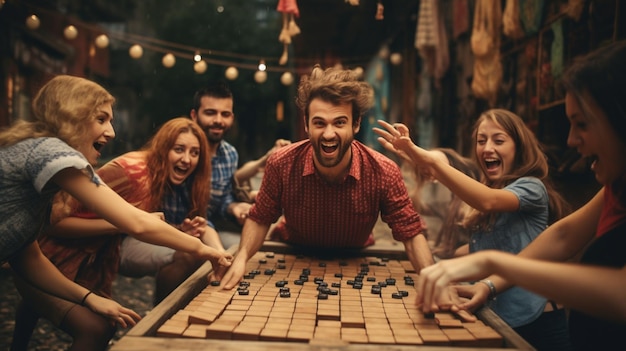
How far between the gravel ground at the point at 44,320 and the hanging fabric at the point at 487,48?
4741 mm

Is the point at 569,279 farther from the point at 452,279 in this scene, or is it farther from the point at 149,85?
the point at 149,85

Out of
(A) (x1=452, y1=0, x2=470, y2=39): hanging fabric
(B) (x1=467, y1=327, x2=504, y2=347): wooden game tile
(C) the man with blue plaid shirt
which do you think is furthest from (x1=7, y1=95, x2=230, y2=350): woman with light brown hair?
(A) (x1=452, y1=0, x2=470, y2=39): hanging fabric

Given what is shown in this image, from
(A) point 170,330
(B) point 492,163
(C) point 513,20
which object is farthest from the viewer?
(C) point 513,20

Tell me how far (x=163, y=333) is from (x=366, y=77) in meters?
16.2

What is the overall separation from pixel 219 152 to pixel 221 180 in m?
0.28

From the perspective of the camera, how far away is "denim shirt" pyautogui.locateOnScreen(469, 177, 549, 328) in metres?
3.24

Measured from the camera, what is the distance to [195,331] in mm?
2250

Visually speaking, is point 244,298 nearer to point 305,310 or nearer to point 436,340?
point 305,310

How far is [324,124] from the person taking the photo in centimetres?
344

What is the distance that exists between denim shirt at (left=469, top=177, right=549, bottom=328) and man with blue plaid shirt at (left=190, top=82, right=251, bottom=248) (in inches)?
105

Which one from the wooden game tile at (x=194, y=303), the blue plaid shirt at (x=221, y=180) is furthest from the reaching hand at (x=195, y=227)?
the blue plaid shirt at (x=221, y=180)

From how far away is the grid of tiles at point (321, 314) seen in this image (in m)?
2.21

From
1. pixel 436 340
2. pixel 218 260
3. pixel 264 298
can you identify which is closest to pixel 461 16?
pixel 218 260

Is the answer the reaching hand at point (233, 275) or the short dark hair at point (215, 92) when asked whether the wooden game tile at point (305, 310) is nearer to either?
the reaching hand at point (233, 275)
